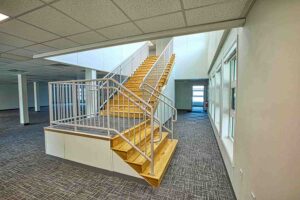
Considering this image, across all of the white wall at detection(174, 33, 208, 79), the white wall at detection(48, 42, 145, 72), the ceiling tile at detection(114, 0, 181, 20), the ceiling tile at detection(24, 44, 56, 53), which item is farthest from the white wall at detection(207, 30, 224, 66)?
the white wall at detection(48, 42, 145, 72)

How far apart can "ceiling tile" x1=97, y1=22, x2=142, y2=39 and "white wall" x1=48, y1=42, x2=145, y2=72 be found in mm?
2479

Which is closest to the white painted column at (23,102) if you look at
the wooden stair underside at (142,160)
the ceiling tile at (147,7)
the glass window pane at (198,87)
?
the wooden stair underside at (142,160)

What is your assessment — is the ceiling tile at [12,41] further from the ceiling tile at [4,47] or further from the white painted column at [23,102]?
the white painted column at [23,102]

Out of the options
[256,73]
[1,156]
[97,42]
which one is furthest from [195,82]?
[1,156]

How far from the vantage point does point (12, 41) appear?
8.60 ft

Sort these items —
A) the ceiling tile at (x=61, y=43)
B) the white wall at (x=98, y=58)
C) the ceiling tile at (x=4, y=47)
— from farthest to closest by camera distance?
the white wall at (x=98, y=58) → the ceiling tile at (x=4, y=47) → the ceiling tile at (x=61, y=43)

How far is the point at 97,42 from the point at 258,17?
2462 mm

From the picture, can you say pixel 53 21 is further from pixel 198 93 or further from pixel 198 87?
pixel 198 93

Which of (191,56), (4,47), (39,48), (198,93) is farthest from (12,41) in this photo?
(198,93)

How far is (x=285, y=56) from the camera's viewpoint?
3.16ft

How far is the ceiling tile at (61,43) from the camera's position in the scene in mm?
2656

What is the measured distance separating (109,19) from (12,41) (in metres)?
2.12

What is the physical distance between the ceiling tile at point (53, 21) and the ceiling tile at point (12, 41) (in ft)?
2.82

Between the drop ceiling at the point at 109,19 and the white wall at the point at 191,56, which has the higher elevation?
the white wall at the point at 191,56
